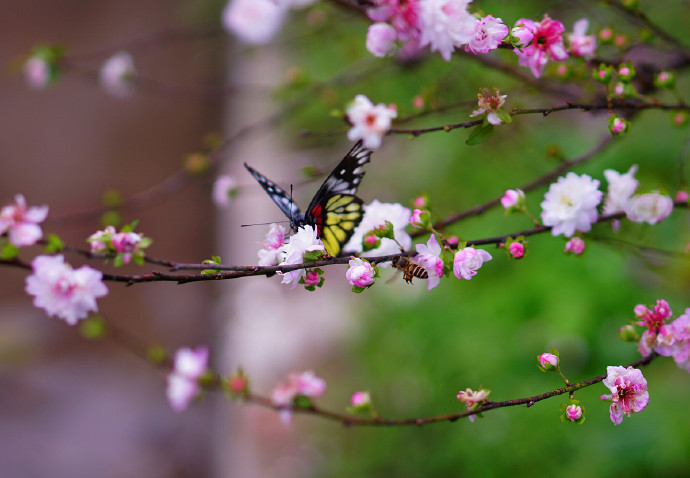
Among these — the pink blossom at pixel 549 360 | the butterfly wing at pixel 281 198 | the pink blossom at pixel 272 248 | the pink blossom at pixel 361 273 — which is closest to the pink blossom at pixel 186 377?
the butterfly wing at pixel 281 198

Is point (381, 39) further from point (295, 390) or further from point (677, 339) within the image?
point (295, 390)

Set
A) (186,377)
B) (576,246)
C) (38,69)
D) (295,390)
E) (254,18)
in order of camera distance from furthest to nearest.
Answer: (254,18), (38,69), (186,377), (295,390), (576,246)

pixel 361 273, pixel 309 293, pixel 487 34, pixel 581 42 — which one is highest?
pixel 487 34

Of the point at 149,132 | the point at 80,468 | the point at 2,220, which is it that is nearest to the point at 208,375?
the point at 2,220

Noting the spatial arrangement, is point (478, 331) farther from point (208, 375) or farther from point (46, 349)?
point (46, 349)

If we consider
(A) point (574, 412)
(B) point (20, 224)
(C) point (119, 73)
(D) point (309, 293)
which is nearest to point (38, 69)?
(C) point (119, 73)

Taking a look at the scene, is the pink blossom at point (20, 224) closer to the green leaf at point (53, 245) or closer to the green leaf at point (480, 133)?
the green leaf at point (53, 245)

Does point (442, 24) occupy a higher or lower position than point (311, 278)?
higher
